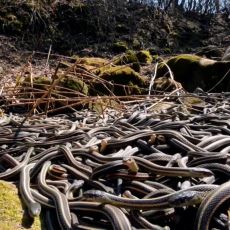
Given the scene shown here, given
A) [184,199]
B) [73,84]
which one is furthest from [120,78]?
[184,199]

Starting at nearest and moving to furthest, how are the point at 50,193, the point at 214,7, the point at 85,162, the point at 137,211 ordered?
the point at 137,211 < the point at 50,193 < the point at 85,162 < the point at 214,7

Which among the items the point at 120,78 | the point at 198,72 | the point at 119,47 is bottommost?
the point at 119,47

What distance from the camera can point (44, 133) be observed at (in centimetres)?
355

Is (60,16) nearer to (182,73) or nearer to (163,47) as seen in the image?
(163,47)

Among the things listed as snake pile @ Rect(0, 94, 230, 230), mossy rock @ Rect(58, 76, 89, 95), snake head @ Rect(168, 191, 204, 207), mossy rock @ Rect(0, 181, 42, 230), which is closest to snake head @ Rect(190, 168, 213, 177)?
snake pile @ Rect(0, 94, 230, 230)

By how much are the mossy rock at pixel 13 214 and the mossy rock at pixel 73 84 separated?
197 inches

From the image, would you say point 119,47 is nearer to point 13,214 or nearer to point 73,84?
point 73,84

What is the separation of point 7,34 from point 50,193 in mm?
A: 12874

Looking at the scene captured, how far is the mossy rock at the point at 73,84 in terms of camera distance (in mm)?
7051

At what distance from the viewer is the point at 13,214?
1.94 meters

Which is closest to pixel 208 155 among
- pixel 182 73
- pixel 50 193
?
pixel 50 193

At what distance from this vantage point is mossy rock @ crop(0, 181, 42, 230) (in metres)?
1.88

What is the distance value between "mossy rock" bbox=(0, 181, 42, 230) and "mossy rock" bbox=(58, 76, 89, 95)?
500 cm

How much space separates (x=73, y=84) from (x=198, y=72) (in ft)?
12.0
